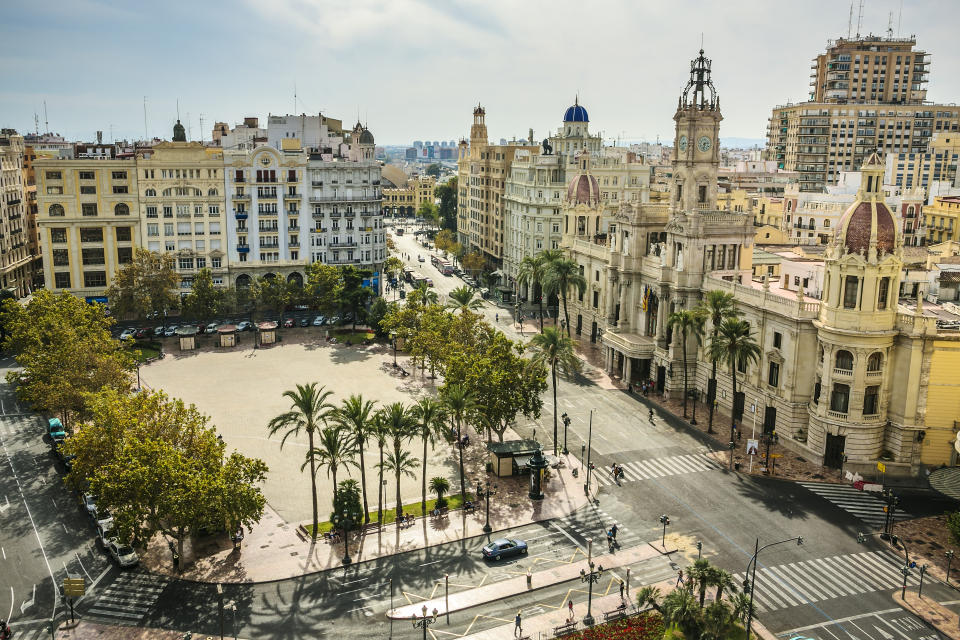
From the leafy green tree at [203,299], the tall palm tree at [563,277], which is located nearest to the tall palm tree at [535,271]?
the tall palm tree at [563,277]

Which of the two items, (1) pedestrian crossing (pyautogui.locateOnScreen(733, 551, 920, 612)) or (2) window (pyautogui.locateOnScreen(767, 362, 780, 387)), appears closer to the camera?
(1) pedestrian crossing (pyautogui.locateOnScreen(733, 551, 920, 612))

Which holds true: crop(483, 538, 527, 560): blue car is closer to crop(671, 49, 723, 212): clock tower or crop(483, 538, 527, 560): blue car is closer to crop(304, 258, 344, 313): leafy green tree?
crop(671, 49, 723, 212): clock tower

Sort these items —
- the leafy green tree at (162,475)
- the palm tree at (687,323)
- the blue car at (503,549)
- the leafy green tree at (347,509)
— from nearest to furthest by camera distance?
the leafy green tree at (162,475), the blue car at (503,549), the leafy green tree at (347,509), the palm tree at (687,323)

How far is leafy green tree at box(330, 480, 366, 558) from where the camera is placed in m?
61.4

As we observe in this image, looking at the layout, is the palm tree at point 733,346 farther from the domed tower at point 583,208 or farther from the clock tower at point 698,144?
the domed tower at point 583,208

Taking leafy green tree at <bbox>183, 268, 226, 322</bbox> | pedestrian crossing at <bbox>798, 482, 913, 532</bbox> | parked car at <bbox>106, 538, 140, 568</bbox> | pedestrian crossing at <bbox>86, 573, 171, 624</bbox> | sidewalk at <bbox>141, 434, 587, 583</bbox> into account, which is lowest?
pedestrian crossing at <bbox>86, 573, 171, 624</bbox>

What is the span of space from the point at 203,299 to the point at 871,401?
9513 centimetres

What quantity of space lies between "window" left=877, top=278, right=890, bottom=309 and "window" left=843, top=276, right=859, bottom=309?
2.00m

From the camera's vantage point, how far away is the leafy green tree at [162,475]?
177ft

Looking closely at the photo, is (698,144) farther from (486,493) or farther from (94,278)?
(94,278)

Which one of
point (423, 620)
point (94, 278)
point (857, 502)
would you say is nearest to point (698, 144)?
point (857, 502)

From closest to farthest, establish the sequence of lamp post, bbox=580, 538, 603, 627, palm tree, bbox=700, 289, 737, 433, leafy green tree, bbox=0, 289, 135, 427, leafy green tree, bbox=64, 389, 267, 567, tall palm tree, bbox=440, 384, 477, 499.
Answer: lamp post, bbox=580, 538, 603, 627 → leafy green tree, bbox=64, 389, 267, 567 → tall palm tree, bbox=440, 384, 477, 499 → leafy green tree, bbox=0, 289, 135, 427 → palm tree, bbox=700, 289, 737, 433

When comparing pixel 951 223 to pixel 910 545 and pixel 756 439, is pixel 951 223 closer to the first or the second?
pixel 756 439

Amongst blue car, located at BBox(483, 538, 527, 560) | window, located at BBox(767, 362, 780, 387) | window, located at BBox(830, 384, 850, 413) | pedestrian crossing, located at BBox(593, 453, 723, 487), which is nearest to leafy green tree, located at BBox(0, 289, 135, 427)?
blue car, located at BBox(483, 538, 527, 560)
